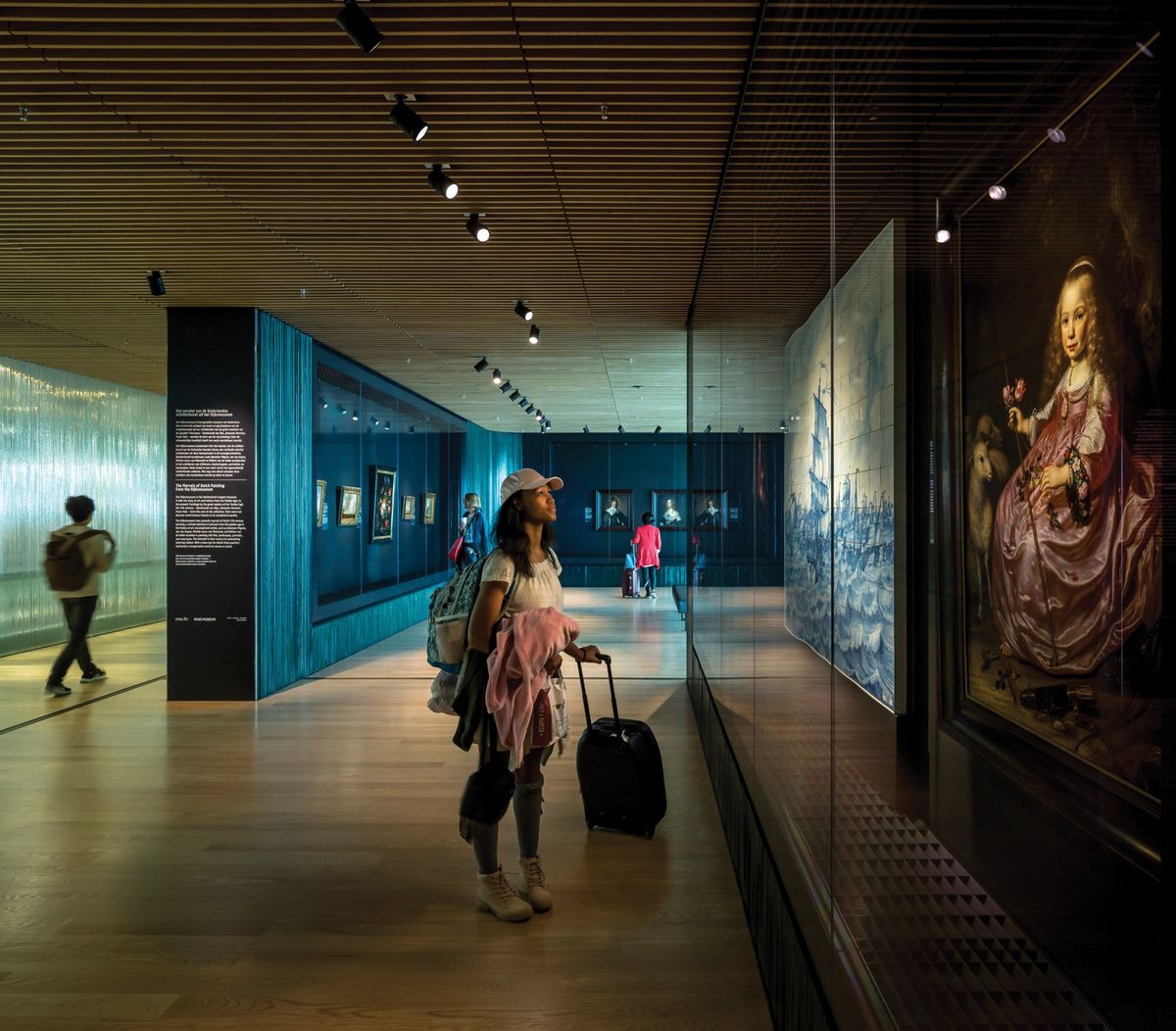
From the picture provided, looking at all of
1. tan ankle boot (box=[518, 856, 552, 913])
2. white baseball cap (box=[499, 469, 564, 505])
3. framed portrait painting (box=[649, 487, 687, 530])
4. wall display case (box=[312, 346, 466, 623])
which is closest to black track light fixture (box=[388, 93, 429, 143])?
white baseball cap (box=[499, 469, 564, 505])

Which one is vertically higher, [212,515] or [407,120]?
[407,120]

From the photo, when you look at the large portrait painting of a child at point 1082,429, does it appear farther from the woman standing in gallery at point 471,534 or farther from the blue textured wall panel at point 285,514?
the woman standing in gallery at point 471,534

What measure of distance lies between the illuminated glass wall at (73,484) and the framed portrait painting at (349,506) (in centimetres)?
418

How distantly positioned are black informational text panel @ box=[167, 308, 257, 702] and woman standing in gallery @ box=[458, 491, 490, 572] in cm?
382

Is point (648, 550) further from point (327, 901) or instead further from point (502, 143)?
point (327, 901)

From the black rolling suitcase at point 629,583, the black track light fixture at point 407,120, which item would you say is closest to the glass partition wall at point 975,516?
the black track light fixture at point 407,120

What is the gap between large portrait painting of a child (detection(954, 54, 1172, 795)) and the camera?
62 centimetres

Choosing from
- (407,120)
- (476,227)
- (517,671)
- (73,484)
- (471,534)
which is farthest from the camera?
(471,534)

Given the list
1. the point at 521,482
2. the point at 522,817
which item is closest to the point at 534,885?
the point at 522,817

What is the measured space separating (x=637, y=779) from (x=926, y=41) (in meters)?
3.70

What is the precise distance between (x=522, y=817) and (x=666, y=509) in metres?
18.3

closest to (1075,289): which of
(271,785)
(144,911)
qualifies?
(144,911)

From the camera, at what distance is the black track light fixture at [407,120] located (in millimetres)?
4113

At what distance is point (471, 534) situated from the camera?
56.6 ft
